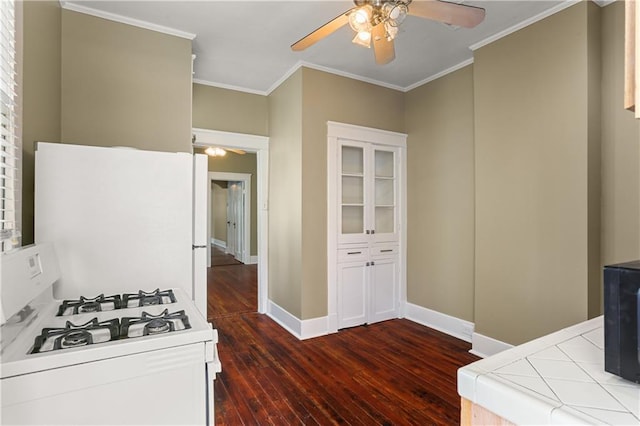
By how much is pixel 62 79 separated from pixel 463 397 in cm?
305

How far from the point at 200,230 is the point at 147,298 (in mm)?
605

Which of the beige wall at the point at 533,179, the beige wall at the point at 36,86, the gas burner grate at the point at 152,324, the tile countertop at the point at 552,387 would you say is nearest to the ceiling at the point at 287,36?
the beige wall at the point at 533,179

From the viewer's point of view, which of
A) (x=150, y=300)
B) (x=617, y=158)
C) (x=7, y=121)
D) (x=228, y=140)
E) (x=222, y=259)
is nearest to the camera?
(x=7, y=121)

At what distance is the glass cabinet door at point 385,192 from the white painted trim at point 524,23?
1445 mm

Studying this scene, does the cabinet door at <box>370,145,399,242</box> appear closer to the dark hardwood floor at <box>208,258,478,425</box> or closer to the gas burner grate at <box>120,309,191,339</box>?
the dark hardwood floor at <box>208,258,478,425</box>

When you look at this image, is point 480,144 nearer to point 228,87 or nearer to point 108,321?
point 228,87

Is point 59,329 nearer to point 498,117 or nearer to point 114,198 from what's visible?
point 114,198

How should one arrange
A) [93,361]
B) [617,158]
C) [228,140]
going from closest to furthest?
[93,361], [617,158], [228,140]

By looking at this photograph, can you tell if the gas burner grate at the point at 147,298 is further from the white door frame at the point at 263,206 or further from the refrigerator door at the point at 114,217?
the white door frame at the point at 263,206

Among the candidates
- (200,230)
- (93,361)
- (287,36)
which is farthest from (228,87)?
(93,361)

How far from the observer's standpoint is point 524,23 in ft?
8.59

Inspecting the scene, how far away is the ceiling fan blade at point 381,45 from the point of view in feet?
6.35

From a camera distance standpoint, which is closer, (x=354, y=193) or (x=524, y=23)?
(x=524, y=23)

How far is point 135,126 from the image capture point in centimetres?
262
